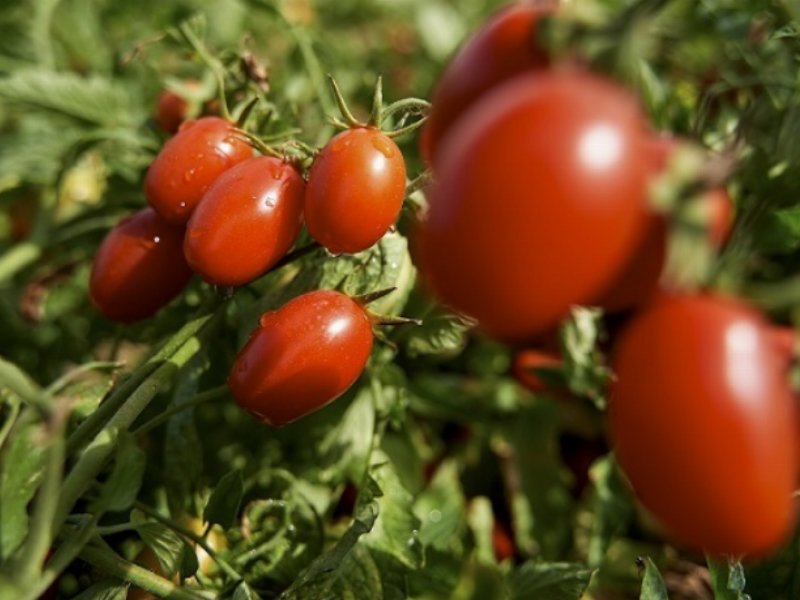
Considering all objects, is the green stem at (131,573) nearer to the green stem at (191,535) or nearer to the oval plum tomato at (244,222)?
the green stem at (191,535)

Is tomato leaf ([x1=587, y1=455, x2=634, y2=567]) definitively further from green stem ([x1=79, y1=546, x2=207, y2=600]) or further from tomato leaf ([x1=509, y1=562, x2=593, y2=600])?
green stem ([x1=79, y1=546, x2=207, y2=600])

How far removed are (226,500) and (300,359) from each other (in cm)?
18

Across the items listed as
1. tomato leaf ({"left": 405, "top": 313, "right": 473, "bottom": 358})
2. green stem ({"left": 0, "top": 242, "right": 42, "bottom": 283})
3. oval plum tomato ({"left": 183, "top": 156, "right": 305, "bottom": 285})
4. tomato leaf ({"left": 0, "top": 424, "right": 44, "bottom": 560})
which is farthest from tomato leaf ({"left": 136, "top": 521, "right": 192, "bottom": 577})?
green stem ({"left": 0, "top": 242, "right": 42, "bottom": 283})

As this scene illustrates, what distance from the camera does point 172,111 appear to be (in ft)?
3.89

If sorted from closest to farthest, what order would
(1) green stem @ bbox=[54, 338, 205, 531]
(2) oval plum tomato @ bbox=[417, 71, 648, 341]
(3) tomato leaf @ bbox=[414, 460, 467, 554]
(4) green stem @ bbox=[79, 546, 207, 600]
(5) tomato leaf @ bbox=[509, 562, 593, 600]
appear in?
(2) oval plum tomato @ bbox=[417, 71, 648, 341] → (1) green stem @ bbox=[54, 338, 205, 531] → (4) green stem @ bbox=[79, 546, 207, 600] → (5) tomato leaf @ bbox=[509, 562, 593, 600] → (3) tomato leaf @ bbox=[414, 460, 467, 554]

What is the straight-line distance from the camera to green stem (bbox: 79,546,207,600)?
83cm

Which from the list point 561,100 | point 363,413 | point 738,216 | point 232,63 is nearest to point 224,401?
point 363,413

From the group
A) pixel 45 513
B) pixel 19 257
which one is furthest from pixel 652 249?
pixel 19 257

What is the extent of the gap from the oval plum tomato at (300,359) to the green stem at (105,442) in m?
0.07

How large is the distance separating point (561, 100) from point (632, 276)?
Result: 4.2 inches

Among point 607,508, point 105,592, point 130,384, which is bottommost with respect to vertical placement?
point 607,508

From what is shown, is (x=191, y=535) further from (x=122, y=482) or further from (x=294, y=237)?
(x=294, y=237)

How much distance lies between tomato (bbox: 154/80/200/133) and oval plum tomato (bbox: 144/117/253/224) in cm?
27

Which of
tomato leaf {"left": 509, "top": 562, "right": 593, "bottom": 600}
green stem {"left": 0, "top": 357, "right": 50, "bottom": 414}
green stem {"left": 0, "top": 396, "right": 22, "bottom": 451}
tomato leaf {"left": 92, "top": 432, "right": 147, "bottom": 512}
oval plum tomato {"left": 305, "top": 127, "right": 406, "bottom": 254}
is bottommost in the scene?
tomato leaf {"left": 509, "top": 562, "right": 593, "bottom": 600}
